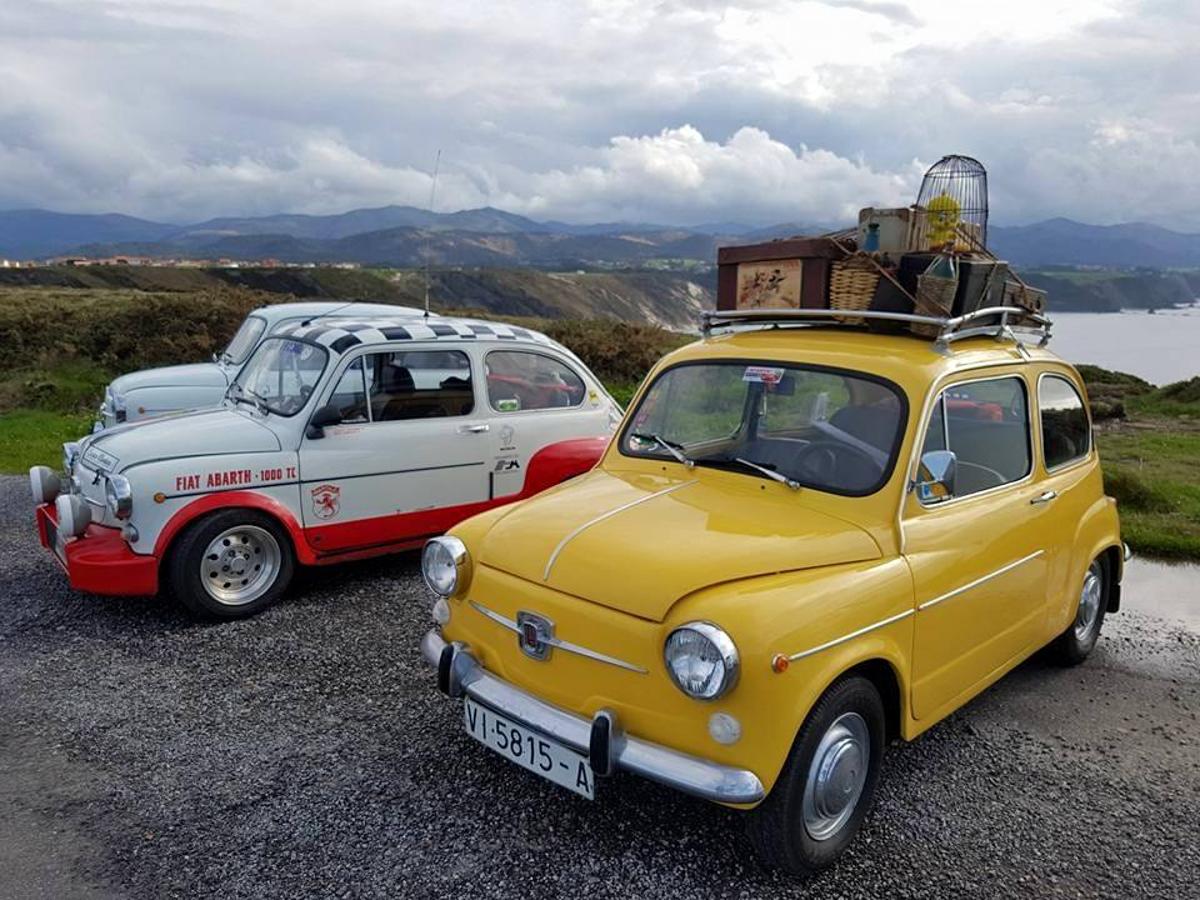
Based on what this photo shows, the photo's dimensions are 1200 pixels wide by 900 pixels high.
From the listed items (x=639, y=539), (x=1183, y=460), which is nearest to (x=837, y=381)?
(x=639, y=539)

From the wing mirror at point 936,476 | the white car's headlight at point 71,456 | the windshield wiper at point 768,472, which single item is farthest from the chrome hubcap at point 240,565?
the wing mirror at point 936,476

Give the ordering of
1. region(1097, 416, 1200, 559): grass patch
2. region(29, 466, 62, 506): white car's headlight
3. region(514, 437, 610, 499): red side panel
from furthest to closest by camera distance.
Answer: region(1097, 416, 1200, 559): grass patch < region(514, 437, 610, 499): red side panel < region(29, 466, 62, 506): white car's headlight

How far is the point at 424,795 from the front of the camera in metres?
3.64

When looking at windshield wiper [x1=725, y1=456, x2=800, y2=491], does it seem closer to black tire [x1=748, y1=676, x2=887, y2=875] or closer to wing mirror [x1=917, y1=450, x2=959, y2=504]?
wing mirror [x1=917, y1=450, x2=959, y2=504]

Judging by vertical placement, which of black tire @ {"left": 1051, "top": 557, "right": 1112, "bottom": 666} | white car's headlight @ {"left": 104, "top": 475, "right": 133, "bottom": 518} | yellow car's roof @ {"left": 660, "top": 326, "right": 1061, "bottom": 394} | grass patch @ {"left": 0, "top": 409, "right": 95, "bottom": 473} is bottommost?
grass patch @ {"left": 0, "top": 409, "right": 95, "bottom": 473}

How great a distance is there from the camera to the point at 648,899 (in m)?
3.01

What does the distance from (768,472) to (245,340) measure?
911 centimetres

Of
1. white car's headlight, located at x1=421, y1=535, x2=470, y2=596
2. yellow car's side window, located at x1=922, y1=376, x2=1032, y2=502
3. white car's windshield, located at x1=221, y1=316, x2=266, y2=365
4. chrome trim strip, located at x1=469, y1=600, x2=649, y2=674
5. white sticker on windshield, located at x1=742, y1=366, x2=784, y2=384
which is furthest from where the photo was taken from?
white car's windshield, located at x1=221, y1=316, x2=266, y2=365

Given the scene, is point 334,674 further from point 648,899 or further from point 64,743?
point 648,899

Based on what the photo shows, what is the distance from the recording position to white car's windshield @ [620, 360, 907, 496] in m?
3.69

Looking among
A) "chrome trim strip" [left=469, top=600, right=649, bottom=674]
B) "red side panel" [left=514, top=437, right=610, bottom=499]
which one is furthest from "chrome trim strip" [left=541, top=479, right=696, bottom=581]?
"red side panel" [left=514, top=437, right=610, bottom=499]

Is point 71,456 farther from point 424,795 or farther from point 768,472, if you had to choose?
point 768,472

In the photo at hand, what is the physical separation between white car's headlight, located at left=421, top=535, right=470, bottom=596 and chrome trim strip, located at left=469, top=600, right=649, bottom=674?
108 mm

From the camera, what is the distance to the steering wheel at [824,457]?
3.70 meters
